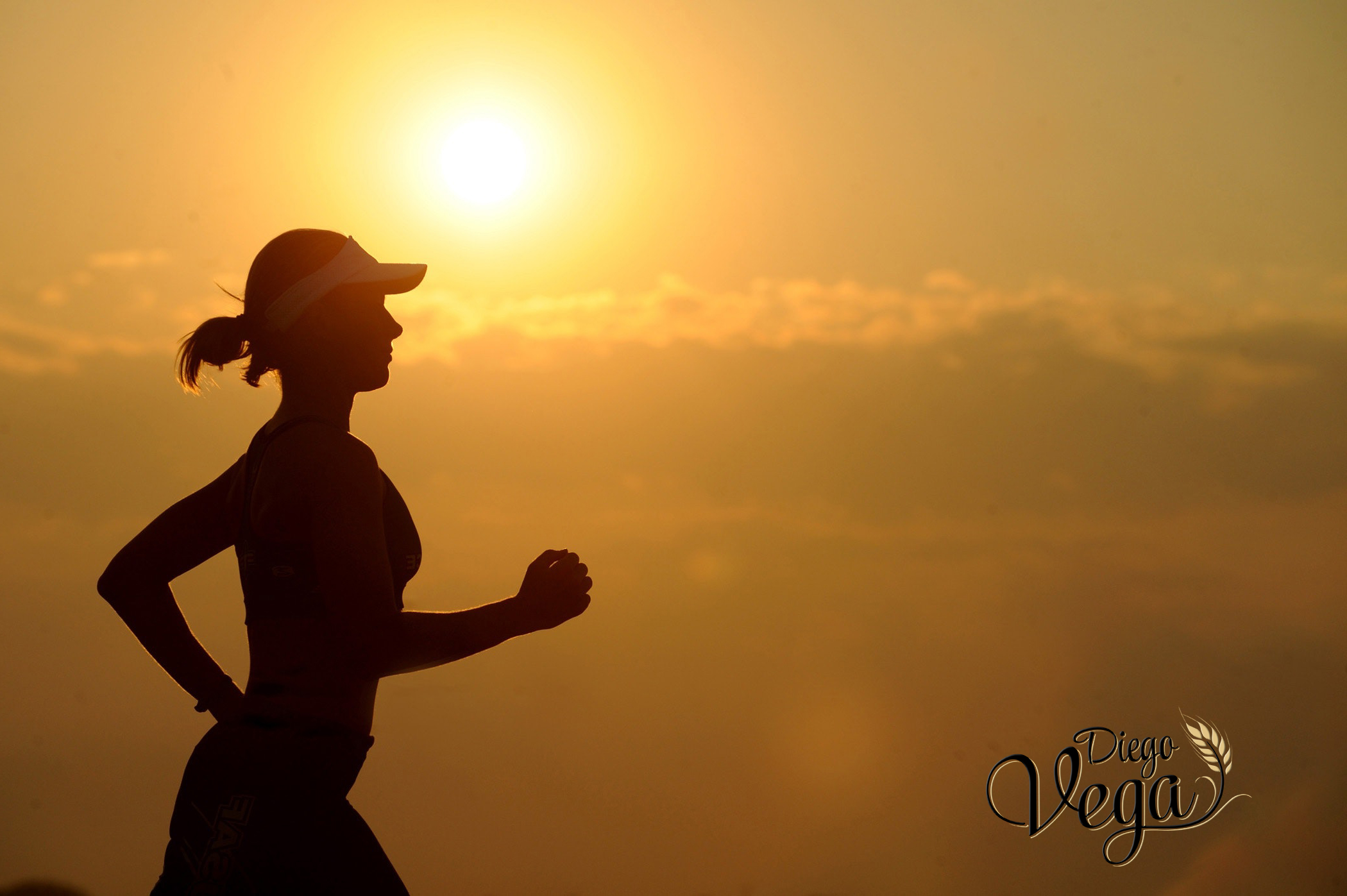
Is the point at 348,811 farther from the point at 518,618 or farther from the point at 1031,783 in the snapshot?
the point at 1031,783

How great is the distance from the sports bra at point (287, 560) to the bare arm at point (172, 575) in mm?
292

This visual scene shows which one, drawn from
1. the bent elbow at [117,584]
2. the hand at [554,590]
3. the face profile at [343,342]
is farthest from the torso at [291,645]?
the bent elbow at [117,584]

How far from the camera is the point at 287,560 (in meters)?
2.87

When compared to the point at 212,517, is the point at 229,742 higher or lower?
lower

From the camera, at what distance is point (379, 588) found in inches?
107

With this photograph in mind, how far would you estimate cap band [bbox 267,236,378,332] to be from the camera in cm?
311

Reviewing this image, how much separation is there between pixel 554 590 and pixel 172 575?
1.32 m

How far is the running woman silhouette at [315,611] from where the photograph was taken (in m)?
2.75

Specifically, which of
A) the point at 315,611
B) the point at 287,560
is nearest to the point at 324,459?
the point at 287,560

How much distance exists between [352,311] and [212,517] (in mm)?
791

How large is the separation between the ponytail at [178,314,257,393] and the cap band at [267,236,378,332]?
152 mm

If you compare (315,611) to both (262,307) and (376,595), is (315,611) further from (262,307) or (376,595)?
(262,307)

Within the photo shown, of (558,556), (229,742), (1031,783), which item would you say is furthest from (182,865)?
(1031,783)

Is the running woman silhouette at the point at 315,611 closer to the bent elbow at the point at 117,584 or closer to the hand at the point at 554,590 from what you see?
the hand at the point at 554,590
